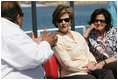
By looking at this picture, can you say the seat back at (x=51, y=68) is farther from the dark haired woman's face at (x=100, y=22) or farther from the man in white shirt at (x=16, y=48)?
the dark haired woman's face at (x=100, y=22)

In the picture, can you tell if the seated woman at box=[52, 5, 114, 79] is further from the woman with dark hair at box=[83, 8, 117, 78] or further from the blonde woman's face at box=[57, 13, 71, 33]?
the woman with dark hair at box=[83, 8, 117, 78]

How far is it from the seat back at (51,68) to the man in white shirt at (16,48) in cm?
76

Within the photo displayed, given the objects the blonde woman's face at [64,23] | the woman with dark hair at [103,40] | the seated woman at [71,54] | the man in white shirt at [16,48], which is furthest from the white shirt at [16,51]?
the woman with dark hair at [103,40]

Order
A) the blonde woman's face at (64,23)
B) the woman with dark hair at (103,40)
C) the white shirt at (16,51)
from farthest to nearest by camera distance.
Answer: the woman with dark hair at (103,40), the blonde woman's face at (64,23), the white shirt at (16,51)

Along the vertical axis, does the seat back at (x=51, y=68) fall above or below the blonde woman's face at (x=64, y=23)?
below

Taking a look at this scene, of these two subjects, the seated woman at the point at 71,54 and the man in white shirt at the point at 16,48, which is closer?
the man in white shirt at the point at 16,48

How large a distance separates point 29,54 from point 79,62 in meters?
1.13

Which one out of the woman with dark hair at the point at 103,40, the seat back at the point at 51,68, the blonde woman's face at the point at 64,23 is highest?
the blonde woman's face at the point at 64,23

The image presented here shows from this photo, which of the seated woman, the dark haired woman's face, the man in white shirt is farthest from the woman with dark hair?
the man in white shirt

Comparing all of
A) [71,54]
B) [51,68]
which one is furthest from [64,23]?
[51,68]

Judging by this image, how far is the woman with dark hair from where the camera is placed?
3.43m

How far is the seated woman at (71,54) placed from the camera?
2982 millimetres

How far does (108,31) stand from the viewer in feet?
11.6

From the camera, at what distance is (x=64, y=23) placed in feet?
10.2
